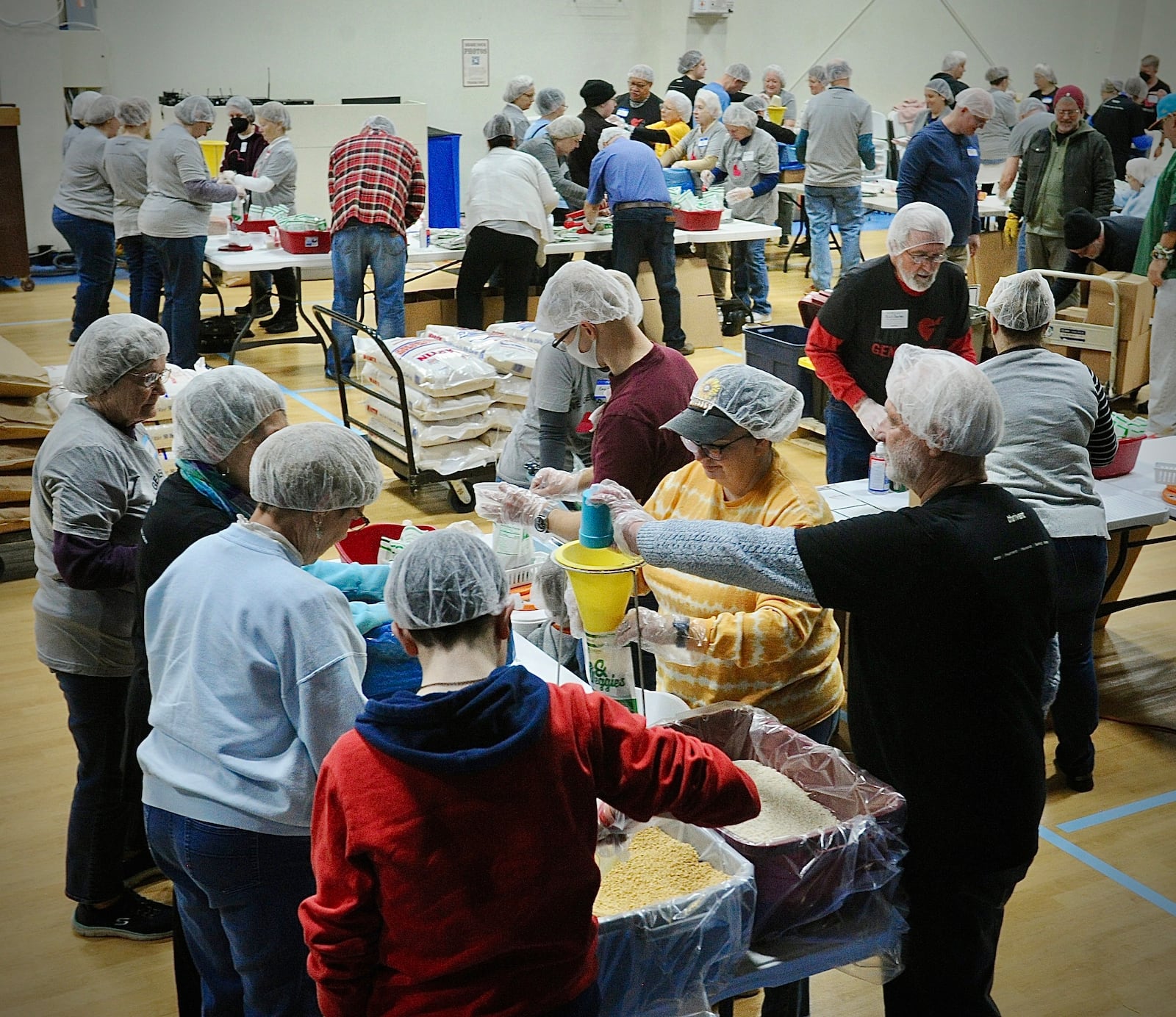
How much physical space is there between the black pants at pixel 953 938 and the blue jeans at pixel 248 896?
1.07 m

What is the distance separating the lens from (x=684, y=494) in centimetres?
274

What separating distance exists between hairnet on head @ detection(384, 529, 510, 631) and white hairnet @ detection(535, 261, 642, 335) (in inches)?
71.6

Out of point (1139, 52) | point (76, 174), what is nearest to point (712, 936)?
point (76, 174)

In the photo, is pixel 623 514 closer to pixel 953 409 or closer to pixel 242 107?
pixel 953 409

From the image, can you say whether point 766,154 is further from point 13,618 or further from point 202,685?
point 202,685

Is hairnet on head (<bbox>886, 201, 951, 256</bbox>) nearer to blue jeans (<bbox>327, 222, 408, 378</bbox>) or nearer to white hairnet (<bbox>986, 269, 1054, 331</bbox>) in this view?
white hairnet (<bbox>986, 269, 1054, 331</bbox>)

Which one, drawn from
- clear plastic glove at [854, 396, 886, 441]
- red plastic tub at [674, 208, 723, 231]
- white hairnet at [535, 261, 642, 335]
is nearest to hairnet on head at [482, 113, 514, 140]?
red plastic tub at [674, 208, 723, 231]

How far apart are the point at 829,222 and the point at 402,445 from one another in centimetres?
551

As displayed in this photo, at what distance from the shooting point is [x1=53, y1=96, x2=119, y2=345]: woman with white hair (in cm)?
830

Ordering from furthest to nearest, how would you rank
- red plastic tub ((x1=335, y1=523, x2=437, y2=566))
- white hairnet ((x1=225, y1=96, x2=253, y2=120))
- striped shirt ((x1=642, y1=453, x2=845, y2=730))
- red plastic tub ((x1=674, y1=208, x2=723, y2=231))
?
white hairnet ((x1=225, y1=96, x2=253, y2=120)), red plastic tub ((x1=674, y1=208, x2=723, y2=231)), red plastic tub ((x1=335, y1=523, x2=437, y2=566)), striped shirt ((x1=642, y1=453, x2=845, y2=730))

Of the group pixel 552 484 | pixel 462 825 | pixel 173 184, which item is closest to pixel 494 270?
pixel 173 184

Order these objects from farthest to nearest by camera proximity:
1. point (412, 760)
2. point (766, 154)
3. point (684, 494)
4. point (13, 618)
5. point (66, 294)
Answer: point (66, 294)
point (766, 154)
point (13, 618)
point (684, 494)
point (412, 760)

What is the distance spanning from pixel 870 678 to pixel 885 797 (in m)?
0.21

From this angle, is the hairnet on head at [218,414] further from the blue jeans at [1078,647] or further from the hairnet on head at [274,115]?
the hairnet on head at [274,115]
